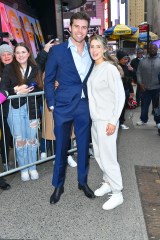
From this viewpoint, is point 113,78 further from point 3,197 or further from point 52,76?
point 3,197

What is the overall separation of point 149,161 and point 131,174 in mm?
745

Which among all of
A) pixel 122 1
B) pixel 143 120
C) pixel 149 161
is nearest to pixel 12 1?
pixel 143 120

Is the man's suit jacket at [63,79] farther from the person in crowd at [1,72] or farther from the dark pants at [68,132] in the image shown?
the person in crowd at [1,72]

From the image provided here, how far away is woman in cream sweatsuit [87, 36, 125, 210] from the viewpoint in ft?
10.3

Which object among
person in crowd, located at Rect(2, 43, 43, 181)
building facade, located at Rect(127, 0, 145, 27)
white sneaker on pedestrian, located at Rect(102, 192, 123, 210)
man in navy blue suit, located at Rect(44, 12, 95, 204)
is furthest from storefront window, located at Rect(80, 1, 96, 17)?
building facade, located at Rect(127, 0, 145, 27)

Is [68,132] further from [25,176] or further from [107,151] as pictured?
[25,176]

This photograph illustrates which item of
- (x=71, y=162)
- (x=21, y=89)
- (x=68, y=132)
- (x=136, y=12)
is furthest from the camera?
(x=136, y=12)

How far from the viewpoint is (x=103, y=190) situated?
3.72 meters

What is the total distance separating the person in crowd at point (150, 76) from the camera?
23.8ft

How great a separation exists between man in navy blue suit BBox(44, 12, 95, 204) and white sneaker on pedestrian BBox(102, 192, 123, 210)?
0.59 meters

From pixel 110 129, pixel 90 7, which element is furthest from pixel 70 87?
pixel 90 7

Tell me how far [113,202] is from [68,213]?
1.74ft

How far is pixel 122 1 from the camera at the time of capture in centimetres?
4134

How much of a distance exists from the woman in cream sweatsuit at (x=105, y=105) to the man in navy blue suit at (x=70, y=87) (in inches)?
5.5
